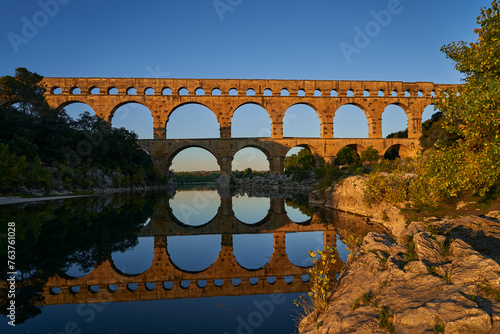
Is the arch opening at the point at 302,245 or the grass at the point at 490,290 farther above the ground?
the grass at the point at 490,290

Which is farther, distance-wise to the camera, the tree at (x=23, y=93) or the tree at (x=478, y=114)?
the tree at (x=23, y=93)

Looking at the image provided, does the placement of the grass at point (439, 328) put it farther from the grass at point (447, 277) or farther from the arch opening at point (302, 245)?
the arch opening at point (302, 245)

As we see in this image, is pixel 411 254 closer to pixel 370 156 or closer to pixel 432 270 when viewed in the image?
pixel 432 270

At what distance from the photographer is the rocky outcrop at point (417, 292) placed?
2553 mm

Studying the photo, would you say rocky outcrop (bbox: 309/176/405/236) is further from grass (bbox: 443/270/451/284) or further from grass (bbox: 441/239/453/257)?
grass (bbox: 443/270/451/284)

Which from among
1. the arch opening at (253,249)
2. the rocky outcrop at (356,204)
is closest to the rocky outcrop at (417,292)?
the arch opening at (253,249)

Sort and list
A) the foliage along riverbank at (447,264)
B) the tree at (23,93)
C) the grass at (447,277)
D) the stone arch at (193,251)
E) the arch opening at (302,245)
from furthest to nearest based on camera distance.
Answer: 1. the tree at (23,93)
2. the arch opening at (302,245)
3. the stone arch at (193,251)
4. the grass at (447,277)
5. the foliage along riverbank at (447,264)

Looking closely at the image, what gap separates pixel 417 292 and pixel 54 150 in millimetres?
28001

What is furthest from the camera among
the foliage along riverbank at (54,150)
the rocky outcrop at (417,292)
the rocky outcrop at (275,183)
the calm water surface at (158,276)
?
the rocky outcrop at (275,183)

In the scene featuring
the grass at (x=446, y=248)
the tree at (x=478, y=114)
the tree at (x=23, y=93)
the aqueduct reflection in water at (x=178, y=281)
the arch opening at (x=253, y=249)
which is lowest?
the arch opening at (x=253, y=249)

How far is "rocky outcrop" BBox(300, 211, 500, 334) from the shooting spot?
255 centimetres

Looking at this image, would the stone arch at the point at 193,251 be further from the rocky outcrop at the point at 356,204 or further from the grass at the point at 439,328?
the rocky outcrop at the point at 356,204

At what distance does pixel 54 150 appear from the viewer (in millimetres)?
24281

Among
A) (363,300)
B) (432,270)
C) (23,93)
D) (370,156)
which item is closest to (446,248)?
(432,270)
